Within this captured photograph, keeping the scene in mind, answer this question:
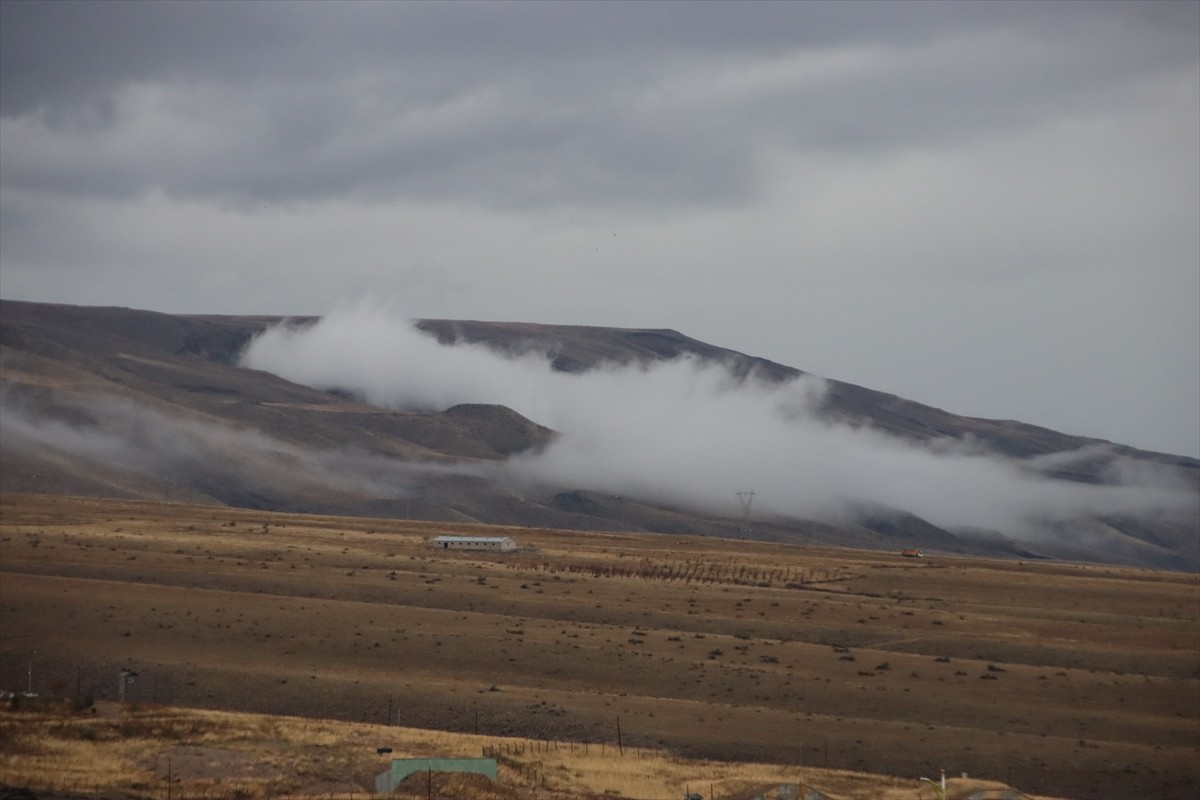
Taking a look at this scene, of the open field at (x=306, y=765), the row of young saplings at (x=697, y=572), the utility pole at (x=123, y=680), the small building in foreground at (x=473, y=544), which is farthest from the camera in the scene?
→ the small building in foreground at (x=473, y=544)

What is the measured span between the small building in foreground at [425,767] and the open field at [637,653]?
3815 mm

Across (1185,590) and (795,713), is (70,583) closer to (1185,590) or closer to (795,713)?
(795,713)

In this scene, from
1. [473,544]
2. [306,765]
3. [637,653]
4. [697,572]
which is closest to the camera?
[306,765]

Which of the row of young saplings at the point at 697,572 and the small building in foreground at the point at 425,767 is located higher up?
the row of young saplings at the point at 697,572

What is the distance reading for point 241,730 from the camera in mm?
40000

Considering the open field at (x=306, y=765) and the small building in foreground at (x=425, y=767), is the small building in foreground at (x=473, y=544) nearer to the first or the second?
the open field at (x=306, y=765)

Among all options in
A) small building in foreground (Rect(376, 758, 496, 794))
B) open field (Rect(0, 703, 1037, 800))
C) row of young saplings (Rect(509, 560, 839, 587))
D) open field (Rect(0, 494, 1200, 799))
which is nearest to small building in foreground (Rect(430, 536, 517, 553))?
row of young saplings (Rect(509, 560, 839, 587))

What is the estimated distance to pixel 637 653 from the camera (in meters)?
63.1

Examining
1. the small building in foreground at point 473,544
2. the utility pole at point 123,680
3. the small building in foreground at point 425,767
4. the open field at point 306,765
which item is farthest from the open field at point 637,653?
the small building in foreground at point 473,544

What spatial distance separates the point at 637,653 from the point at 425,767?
96.0 ft

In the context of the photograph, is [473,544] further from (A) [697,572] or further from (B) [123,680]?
(B) [123,680]

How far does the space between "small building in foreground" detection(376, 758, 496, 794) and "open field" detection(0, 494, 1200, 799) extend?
382cm

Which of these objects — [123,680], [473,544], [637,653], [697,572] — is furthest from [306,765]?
[473,544]

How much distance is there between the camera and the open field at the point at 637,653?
5072 cm
